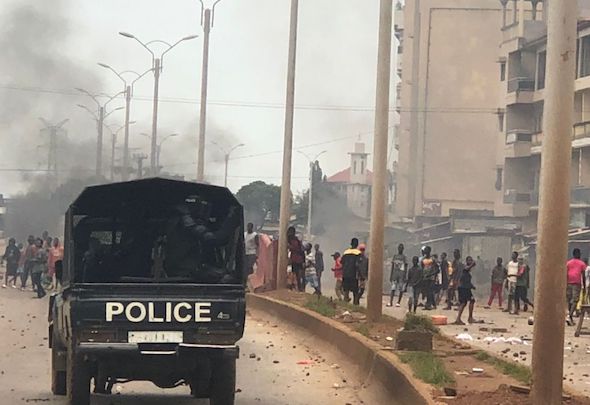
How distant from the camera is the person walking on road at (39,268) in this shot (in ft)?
95.3

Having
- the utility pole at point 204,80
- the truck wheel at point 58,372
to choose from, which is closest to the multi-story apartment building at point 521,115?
the utility pole at point 204,80

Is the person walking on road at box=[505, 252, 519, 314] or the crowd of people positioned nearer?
the person walking on road at box=[505, 252, 519, 314]

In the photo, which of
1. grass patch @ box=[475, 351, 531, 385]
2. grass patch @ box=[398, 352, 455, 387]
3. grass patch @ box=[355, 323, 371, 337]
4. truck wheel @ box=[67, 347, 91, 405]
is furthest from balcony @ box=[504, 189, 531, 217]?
truck wheel @ box=[67, 347, 91, 405]

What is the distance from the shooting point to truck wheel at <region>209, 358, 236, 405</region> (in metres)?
9.63

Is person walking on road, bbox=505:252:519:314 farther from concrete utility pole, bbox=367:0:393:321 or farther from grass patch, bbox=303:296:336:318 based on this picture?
concrete utility pole, bbox=367:0:393:321

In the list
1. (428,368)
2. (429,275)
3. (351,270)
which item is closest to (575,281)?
(429,275)

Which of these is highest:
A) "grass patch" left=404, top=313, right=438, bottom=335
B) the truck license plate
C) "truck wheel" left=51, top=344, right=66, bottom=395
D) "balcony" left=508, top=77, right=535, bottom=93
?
"balcony" left=508, top=77, right=535, bottom=93

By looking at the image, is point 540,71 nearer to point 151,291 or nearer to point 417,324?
point 417,324

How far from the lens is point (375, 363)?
12523 mm

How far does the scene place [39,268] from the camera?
29.4 meters

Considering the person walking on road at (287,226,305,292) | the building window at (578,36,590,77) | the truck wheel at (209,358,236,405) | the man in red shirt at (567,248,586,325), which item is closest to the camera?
the truck wheel at (209,358,236,405)

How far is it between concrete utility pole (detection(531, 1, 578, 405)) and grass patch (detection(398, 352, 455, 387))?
6.05ft

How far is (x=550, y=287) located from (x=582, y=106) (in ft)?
133

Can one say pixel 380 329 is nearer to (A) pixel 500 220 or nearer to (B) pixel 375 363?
(B) pixel 375 363
